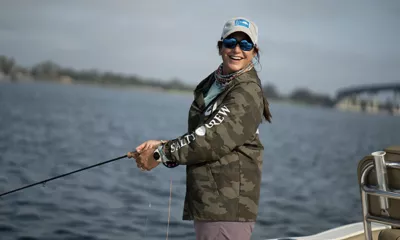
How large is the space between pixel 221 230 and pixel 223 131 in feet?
1.18

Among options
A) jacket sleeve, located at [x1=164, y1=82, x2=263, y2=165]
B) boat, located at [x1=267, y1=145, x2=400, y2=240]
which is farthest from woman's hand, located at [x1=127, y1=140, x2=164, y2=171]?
boat, located at [x1=267, y1=145, x2=400, y2=240]

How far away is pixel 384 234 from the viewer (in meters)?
2.41

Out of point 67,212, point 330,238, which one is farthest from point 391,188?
point 67,212

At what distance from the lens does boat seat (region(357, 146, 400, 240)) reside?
2.26 m

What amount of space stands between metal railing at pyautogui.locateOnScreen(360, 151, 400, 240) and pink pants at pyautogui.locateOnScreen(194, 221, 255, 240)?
56 cm

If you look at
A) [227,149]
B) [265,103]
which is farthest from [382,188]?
[227,149]

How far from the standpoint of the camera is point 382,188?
2266mm

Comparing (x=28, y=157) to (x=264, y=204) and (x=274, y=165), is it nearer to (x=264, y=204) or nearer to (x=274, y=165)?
(x=264, y=204)

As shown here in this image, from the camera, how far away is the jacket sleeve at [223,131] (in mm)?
1996

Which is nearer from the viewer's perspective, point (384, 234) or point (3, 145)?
point (384, 234)

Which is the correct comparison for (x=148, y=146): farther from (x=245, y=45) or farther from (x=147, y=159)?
(x=245, y=45)

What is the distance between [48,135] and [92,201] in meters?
13.3

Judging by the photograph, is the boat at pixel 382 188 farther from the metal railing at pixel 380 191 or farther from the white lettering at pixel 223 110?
the white lettering at pixel 223 110

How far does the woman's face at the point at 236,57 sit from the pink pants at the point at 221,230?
0.55 metres
